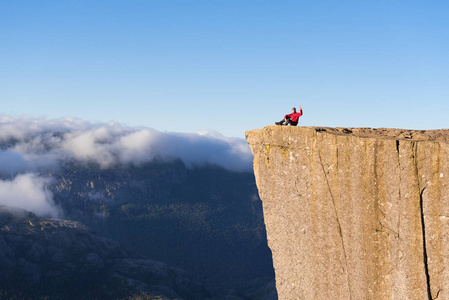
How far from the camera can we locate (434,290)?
19.6m

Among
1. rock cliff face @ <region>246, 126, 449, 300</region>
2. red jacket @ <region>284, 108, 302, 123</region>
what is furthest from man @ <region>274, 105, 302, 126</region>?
rock cliff face @ <region>246, 126, 449, 300</region>

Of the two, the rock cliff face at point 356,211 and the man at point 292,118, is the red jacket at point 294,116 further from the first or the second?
the rock cliff face at point 356,211

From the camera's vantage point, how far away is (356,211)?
2153 centimetres

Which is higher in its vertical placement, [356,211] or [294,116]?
[294,116]

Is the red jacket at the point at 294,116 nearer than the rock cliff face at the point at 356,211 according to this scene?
No

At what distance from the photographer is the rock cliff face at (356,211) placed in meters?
19.4

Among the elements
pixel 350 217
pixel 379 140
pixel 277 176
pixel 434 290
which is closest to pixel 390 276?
pixel 434 290

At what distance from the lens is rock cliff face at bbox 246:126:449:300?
19.4 m

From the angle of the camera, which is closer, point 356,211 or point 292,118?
point 356,211

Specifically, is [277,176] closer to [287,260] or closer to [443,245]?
[287,260]

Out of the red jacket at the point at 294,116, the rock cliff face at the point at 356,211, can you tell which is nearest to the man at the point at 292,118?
the red jacket at the point at 294,116

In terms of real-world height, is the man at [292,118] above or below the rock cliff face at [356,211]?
above

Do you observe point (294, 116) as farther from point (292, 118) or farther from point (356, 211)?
point (356, 211)

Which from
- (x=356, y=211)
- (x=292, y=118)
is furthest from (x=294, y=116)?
(x=356, y=211)
